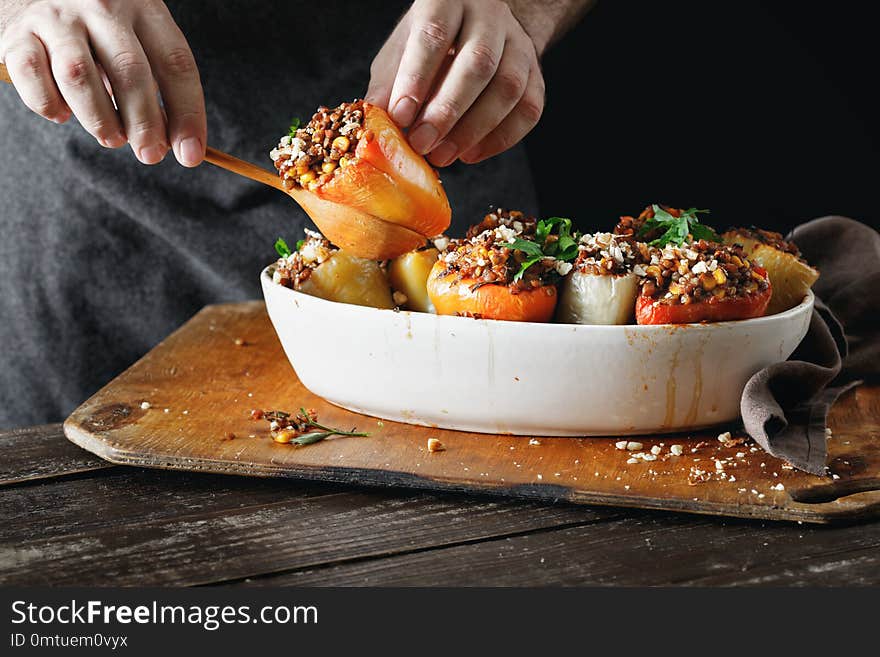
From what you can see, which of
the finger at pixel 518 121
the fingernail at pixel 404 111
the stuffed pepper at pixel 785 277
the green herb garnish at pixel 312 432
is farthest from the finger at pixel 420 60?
the stuffed pepper at pixel 785 277

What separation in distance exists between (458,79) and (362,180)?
192 millimetres

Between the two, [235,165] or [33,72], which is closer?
[33,72]

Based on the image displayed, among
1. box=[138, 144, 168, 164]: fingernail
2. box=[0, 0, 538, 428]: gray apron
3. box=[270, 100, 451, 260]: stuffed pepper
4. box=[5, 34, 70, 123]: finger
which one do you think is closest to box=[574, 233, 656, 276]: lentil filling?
box=[270, 100, 451, 260]: stuffed pepper

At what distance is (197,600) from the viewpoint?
0.96 meters

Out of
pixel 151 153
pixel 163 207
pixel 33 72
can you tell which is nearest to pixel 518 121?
pixel 151 153

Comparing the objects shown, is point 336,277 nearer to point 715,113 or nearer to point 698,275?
point 698,275

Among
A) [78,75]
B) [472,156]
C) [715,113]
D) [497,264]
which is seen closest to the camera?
[78,75]

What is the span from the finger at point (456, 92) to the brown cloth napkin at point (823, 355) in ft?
1.66

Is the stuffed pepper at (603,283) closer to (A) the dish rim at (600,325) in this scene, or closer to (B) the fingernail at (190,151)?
(A) the dish rim at (600,325)

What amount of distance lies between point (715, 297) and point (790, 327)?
13 cm

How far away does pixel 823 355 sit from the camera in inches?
58.3

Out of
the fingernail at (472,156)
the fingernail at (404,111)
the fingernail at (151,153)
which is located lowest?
the fingernail at (472,156)

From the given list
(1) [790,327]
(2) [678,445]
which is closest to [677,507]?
(2) [678,445]

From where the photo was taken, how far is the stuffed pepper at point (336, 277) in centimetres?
146
